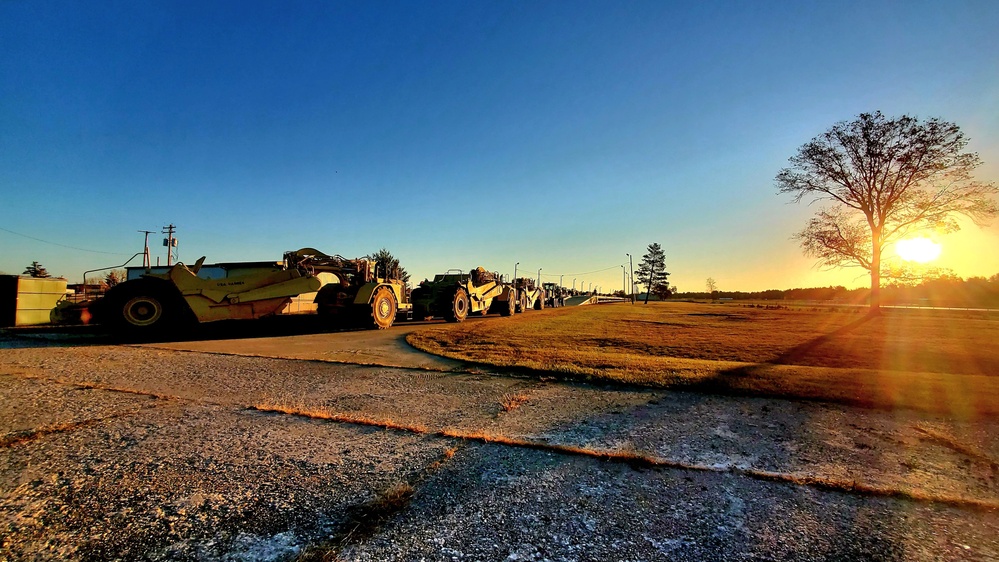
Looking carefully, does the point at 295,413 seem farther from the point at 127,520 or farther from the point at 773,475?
the point at 773,475

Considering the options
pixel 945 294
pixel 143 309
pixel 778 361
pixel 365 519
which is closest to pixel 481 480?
pixel 365 519

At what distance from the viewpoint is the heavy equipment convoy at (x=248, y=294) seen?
408 inches

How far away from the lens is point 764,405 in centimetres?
500

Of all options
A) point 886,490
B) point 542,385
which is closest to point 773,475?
point 886,490

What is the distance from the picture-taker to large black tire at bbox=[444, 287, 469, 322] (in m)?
18.2

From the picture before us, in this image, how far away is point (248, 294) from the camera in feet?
37.2

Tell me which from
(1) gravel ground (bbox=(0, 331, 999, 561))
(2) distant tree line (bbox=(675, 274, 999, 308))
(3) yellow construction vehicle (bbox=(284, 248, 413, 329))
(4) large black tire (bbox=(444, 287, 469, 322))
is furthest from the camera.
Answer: (2) distant tree line (bbox=(675, 274, 999, 308))

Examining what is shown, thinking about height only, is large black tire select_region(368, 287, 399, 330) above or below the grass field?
above

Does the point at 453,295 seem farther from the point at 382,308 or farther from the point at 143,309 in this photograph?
the point at 143,309

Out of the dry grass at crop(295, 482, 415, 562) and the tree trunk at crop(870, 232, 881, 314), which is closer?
the dry grass at crop(295, 482, 415, 562)

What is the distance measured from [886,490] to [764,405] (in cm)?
233

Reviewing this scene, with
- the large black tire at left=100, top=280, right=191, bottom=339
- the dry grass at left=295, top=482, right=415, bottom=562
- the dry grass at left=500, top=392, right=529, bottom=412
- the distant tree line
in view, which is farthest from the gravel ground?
the distant tree line

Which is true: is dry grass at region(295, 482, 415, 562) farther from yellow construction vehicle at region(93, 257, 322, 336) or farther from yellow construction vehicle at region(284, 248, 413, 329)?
yellow construction vehicle at region(284, 248, 413, 329)

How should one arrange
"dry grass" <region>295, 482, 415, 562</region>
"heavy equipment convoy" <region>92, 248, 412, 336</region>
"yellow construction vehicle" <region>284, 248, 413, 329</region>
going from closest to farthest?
"dry grass" <region>295, 482, 415, 562</region>
"heavy equipment convoy" <region>92, 248, 412, 336</region>
"yellow construction vehicle" <region>284, 248, 413, 329</region>
